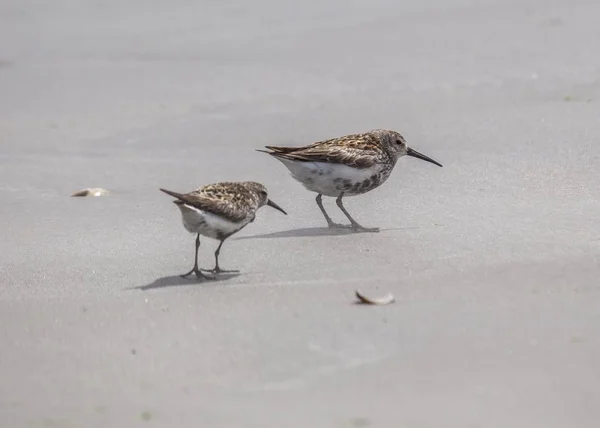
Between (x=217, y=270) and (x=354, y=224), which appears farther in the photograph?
(x=354, y=224)

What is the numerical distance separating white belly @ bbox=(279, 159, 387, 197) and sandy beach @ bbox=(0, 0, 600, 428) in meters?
0.27

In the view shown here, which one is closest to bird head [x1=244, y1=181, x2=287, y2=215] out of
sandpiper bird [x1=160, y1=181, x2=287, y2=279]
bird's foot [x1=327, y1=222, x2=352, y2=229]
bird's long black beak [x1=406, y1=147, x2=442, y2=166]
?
sandpiper bird [x1=160, y1=181, x2=287, y2=279]

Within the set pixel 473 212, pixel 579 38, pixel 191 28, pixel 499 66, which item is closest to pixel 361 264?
pixel 473 212

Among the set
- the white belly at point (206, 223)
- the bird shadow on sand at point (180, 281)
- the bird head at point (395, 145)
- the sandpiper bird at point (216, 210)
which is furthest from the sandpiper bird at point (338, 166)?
the bird shadow on sand at point (180, 281)

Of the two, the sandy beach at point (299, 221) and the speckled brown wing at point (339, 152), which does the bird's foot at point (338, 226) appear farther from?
the speckled brown wing at point (339, 152)

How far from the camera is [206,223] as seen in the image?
7.47 m

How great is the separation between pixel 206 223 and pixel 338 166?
1.82 meters

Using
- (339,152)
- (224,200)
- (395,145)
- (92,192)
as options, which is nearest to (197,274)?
(224,200)

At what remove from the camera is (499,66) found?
11938 millimetres

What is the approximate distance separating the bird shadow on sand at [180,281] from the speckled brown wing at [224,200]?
38cm

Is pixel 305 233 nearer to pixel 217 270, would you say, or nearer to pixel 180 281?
pixel 217 270

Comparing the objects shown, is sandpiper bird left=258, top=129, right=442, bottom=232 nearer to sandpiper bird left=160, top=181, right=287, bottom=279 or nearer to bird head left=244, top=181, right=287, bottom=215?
bird head left=244, top=181, right=287, bottom=215

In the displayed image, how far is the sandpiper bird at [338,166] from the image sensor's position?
29.6 ft

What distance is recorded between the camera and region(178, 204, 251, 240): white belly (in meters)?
7.41
